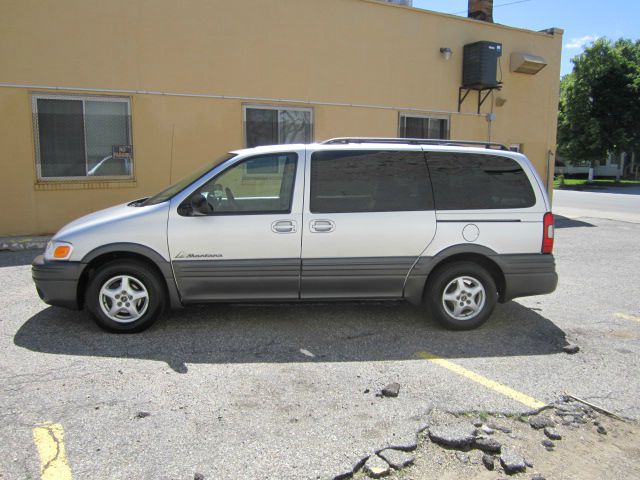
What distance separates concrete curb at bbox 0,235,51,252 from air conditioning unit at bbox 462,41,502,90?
1037 centimetres

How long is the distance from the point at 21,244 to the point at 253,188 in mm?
5804

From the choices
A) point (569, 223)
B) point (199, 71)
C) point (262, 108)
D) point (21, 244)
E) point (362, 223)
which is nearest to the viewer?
point (362, 223)

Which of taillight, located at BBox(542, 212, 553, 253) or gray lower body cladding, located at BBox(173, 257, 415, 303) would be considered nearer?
gray lower body cladding, located at BBox(173, 257, 415, 303)

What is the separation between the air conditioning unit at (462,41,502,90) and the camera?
43.9ft

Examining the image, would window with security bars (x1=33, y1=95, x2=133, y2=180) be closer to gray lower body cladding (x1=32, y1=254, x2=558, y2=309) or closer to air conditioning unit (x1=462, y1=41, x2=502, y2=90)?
gray lower body cladding (x1=32, y1=254, x2=558, y2=309)

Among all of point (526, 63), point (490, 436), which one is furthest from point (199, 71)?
point (490, 436)

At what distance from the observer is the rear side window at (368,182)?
201 inches

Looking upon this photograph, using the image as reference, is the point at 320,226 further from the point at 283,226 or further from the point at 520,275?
the point at 520,275

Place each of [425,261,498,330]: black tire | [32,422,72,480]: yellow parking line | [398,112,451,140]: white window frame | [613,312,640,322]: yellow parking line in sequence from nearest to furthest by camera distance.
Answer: [32,422,72,480]: yellow parking line, [425,261,498,330]: black tire, [613,312,640,322]: yellow parking line, [398,112,451,140]: white window frame

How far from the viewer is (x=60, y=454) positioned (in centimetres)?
308

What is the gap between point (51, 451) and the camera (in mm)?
3105

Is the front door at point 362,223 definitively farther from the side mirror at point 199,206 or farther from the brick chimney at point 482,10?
the brick chimney at point 482,10

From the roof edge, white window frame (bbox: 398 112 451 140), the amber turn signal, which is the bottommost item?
the amber turn signal

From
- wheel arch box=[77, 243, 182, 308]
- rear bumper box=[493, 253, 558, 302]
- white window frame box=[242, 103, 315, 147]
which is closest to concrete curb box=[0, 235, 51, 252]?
→ white window frame box=[242, 103, 315, 147]
